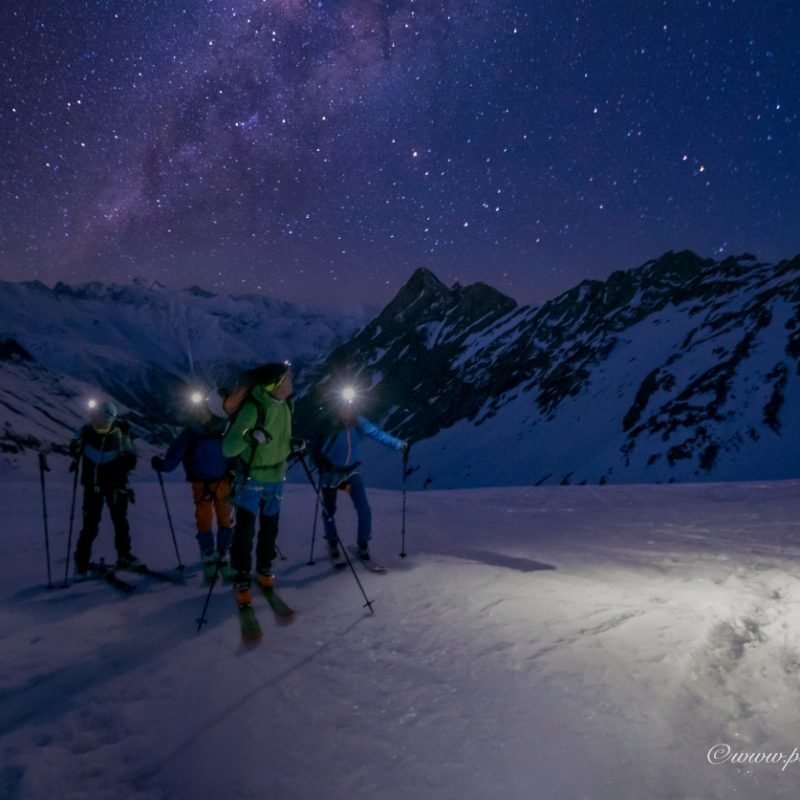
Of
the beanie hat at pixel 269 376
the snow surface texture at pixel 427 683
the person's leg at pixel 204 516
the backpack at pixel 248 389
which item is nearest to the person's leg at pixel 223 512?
the person's leg at pixel 204 516

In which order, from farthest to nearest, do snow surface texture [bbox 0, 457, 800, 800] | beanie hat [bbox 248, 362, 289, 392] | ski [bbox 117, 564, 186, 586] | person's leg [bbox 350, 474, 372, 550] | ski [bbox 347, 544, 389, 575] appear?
1. person's leg [bbox 350, 474, 372, 550]
2. ski [bbox 117, 564, 186, 586]
3. ski [bbox 347, 544, 389, 575]
4. beanie hat [bbox 248, 362, 289, 392]
5. snow surface texture [bbox 0, 457, 800, 800]

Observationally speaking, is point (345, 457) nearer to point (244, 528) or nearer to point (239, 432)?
point (244, 528)

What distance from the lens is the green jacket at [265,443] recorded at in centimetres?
645

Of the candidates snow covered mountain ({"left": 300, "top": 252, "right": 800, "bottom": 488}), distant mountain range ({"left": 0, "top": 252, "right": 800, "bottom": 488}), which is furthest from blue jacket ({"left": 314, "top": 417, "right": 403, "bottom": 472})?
snow covered mountain ({"left": 300, "top": 252, "right": 800, "bottom": 488})

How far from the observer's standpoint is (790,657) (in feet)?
15.1

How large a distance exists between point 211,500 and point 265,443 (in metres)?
2.75

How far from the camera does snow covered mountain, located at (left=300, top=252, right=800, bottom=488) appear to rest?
68.5 metres

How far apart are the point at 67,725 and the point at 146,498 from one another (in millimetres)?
13631

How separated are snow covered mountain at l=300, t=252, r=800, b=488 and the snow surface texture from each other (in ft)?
209

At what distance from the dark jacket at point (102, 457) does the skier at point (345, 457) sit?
295cm

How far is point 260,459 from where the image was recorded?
6695mm

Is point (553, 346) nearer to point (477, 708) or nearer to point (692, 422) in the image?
point (692, 422)

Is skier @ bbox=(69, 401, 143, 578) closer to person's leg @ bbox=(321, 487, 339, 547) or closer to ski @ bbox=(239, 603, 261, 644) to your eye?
person's leg @ bbox=(321, 487, 339, 547)

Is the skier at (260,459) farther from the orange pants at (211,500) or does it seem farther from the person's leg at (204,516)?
the person's leg at (204,516)
